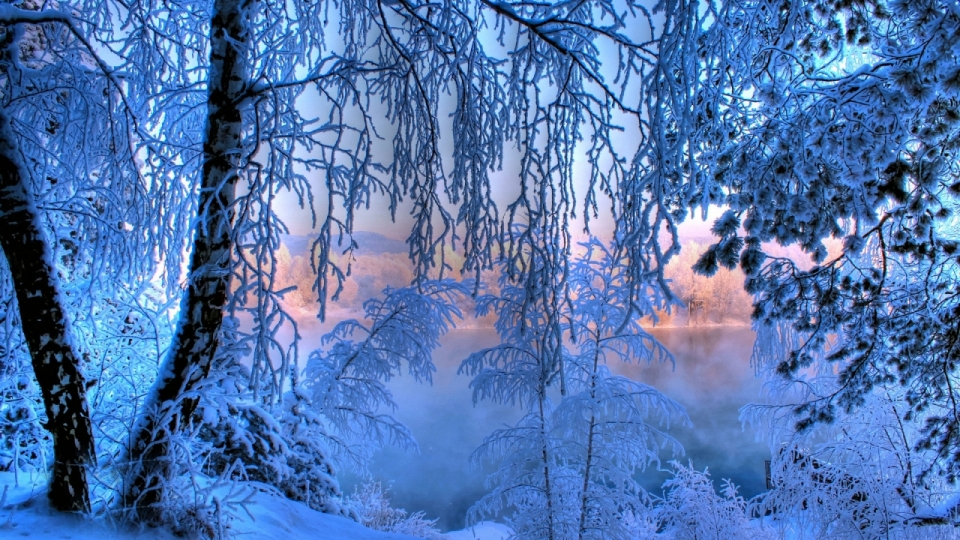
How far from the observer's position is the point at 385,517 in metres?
9.30

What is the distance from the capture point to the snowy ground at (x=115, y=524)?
75.1 inches

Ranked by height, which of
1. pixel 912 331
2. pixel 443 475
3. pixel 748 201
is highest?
pixel 748 201

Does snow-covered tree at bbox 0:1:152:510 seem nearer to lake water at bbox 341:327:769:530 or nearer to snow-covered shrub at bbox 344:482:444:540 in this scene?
snow-covered shrub at bbox 344:482:444:540

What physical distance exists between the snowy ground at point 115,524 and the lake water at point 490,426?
316 inches

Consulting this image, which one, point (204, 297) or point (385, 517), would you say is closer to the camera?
point (204, 297)

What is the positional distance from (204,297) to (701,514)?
5.80 metres

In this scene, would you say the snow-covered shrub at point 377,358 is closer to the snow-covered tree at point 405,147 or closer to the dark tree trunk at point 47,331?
the snow-covered tree at point 405,147

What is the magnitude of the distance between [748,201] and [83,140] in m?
3.33

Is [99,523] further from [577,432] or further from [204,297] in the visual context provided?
[577,432]

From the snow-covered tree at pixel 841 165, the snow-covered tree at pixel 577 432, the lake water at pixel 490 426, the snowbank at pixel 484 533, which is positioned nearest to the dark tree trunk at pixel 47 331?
the snow-covered tree at pixel 841 165

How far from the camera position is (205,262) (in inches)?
82.5

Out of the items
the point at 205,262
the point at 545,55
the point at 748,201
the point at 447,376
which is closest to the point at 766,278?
the point at 748,201

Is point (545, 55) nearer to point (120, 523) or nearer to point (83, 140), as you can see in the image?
point (83, 140)

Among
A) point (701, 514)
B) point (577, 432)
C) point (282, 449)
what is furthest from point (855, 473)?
point (282, 449)
